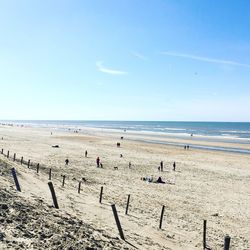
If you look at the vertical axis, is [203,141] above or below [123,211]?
below

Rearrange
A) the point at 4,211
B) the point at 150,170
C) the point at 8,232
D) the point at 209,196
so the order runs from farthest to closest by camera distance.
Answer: the point at 150,170 → the point at 209,196 → the point at 4,211 → the point at 8,232

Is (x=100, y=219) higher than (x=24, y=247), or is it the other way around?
(x=24, y=247)

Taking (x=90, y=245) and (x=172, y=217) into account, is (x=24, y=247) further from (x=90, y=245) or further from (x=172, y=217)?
(x=172, y=217)

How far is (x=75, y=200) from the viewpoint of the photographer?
18.4m

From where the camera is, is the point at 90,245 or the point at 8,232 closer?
the point at 8,232

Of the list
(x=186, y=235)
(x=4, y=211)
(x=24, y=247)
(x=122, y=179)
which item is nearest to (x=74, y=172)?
(x=122, y=179)

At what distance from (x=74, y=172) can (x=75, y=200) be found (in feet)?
44.4

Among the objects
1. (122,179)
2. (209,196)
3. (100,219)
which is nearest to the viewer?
(100,219)

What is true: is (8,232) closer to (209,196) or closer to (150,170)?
(209,196)

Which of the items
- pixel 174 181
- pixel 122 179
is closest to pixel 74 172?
pixel 122 179

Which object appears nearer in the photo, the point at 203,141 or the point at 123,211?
the point at 123,211

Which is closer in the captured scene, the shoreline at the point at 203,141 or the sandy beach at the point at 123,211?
the sandy beach at the point at 123,211

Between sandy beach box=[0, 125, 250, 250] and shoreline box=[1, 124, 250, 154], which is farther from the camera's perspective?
shoreline box=[1, 124, 250, 154]

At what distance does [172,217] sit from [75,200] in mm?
5493
